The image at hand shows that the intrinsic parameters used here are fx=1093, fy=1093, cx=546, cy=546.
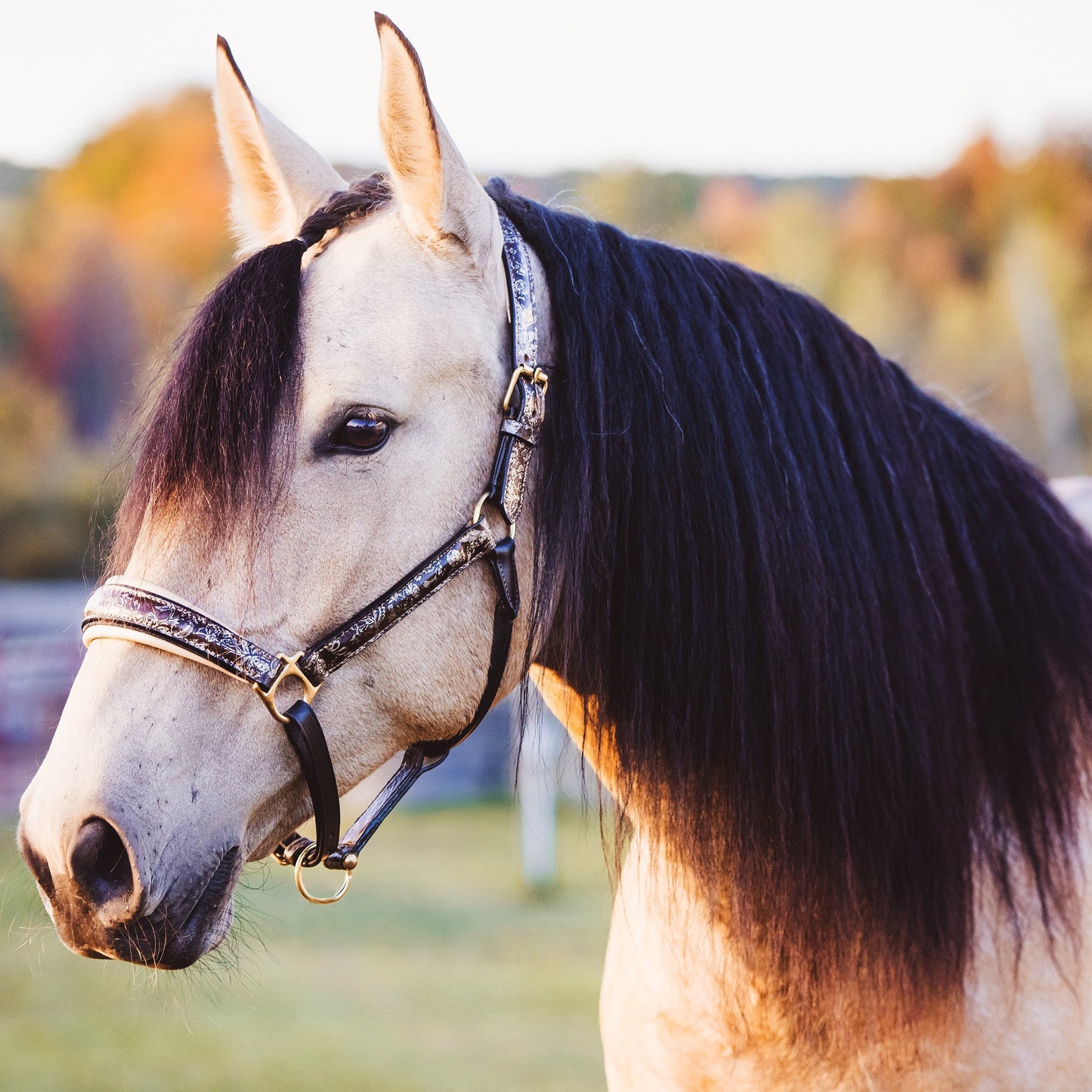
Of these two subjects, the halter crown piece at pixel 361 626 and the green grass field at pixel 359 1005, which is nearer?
the halter crown piece at pixel 361 626

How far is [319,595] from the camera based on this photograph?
5.15ft

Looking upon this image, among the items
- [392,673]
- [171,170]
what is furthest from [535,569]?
[171,170]

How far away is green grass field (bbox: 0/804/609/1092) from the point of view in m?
5.41

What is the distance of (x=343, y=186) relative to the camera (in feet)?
6.72

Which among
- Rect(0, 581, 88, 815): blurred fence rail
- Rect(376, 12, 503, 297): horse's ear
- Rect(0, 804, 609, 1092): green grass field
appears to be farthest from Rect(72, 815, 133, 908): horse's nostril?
Rect(0, 581, 88, 815): blurred fence rail

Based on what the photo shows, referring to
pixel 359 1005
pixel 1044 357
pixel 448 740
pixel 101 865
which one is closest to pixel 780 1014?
pixel 448 740

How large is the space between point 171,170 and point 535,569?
129 feet

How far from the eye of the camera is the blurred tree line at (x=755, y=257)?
30406 mm

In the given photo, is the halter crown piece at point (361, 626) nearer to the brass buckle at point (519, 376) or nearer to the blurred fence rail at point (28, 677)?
the brass buckle at point (519, 376)

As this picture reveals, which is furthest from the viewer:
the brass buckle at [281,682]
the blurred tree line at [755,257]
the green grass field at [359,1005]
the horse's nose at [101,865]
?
the blurred tree line at [755,257]

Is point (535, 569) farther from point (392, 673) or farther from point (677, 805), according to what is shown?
point (677, 805)

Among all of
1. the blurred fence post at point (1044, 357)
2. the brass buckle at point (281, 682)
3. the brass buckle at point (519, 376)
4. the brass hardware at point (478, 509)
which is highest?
the brass buckle at point (519, 376)

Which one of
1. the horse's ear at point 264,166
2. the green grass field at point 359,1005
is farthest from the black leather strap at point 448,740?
the green grass field at point 359,1005

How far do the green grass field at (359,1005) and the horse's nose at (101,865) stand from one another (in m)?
2.51
